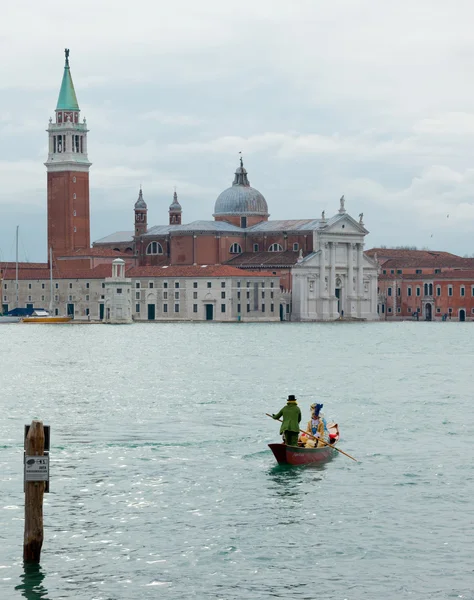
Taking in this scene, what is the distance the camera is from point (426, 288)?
106312 millimetres

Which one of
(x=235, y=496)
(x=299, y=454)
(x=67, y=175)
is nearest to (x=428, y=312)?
(x=67, y=175)

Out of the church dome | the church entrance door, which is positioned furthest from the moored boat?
the church entrance door

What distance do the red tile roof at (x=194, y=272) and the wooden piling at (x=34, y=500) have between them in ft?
269

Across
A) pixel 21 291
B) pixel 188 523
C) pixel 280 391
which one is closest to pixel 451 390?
pixel 280 391

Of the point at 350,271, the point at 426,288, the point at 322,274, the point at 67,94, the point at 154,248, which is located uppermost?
the point at 67,94

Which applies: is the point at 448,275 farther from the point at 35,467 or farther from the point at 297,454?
the point at 35,467

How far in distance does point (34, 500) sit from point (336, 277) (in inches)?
3547

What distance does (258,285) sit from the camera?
3836 inches

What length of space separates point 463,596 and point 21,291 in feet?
299

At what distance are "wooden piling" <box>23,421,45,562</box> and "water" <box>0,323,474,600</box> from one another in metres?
0.29

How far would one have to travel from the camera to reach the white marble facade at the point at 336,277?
99.6 metres

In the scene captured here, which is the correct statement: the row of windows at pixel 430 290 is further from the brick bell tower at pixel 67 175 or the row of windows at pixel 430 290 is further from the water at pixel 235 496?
the water at pixel 235 496

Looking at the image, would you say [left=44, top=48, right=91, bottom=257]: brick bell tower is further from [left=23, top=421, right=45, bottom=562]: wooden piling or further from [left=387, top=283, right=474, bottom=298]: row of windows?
[left=23, top=421, right=45, bottom=562]: wooden piling

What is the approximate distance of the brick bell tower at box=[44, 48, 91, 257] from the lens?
103 metres
